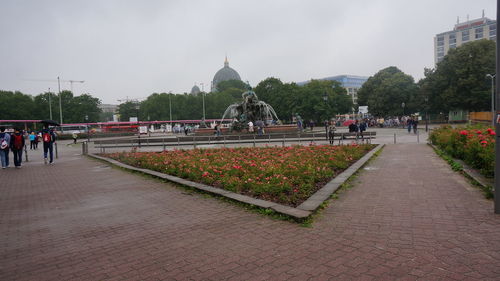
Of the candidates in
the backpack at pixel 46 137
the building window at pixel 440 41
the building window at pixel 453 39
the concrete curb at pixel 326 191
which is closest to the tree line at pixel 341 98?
the backpack at pixel 46 137

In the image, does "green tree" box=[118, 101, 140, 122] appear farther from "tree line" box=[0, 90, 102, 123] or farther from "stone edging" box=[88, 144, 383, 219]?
"stone edging" box=[88, 144, 383, 219]

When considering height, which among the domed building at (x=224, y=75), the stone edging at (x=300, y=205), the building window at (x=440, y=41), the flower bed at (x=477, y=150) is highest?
the building window at (x=440, y=41)

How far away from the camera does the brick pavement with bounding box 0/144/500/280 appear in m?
3.72

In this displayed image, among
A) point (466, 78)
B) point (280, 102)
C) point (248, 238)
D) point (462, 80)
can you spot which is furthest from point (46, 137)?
point (280, 102)

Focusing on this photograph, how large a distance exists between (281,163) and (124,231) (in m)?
5.48

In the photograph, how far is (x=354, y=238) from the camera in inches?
178

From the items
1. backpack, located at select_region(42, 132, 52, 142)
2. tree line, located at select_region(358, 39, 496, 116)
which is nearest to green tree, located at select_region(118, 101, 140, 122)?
tree line, located at select_region(358, 39, 496, 116)

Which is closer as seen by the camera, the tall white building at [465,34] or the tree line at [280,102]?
the tree line at [280,102]

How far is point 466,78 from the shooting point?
162ft

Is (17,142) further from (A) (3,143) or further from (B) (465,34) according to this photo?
(B) (465,34)

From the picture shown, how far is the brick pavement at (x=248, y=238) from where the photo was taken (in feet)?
12.2

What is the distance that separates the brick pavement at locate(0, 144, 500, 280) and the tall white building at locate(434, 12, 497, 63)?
121m

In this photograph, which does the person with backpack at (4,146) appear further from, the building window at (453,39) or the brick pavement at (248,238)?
the building window at (453,39)

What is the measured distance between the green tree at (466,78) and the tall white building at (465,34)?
6557 cm
